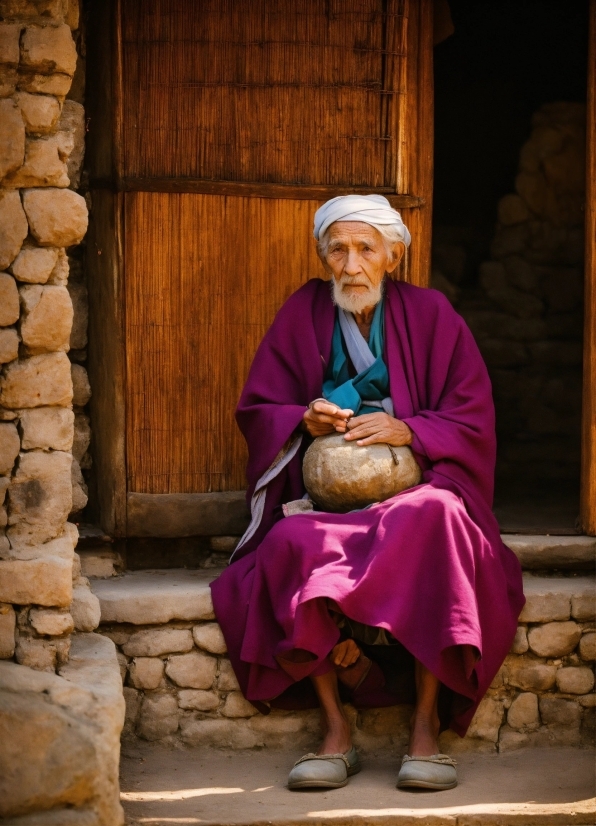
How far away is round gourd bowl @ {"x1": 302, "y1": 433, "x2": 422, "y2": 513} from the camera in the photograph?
4.34 meters

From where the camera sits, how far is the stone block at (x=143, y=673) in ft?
14.6

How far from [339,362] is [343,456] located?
1.64 feet

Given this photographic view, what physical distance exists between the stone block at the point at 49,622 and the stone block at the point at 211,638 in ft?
2.49

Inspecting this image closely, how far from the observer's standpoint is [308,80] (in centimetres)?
507

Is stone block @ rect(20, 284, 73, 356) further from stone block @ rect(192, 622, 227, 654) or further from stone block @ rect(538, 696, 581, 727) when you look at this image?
stone block @ rect(538, 696, 581, 727)

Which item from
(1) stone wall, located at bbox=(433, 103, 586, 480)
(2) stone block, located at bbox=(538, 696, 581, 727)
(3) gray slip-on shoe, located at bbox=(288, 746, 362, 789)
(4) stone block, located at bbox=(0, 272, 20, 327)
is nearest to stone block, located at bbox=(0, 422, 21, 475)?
(4) stone block, located at bbox=(0, 272, 20, 327)

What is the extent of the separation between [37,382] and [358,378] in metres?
1.32

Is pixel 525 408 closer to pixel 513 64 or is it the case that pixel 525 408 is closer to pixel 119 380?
pixel 513 64

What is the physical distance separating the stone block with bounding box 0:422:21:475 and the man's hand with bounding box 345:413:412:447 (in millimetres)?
1227

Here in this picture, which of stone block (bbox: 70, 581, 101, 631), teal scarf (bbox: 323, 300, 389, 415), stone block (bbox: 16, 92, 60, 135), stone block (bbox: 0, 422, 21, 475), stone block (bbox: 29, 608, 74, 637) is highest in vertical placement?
stone block (bbox: 16, 92, 60, 135)

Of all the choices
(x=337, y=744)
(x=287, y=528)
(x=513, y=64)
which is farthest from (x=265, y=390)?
(x=513, y=64)

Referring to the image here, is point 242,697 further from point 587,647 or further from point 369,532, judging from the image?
point 587,647

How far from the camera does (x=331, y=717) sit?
425 centimetres

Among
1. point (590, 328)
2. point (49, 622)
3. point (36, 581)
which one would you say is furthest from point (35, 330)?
point (590, 328)
